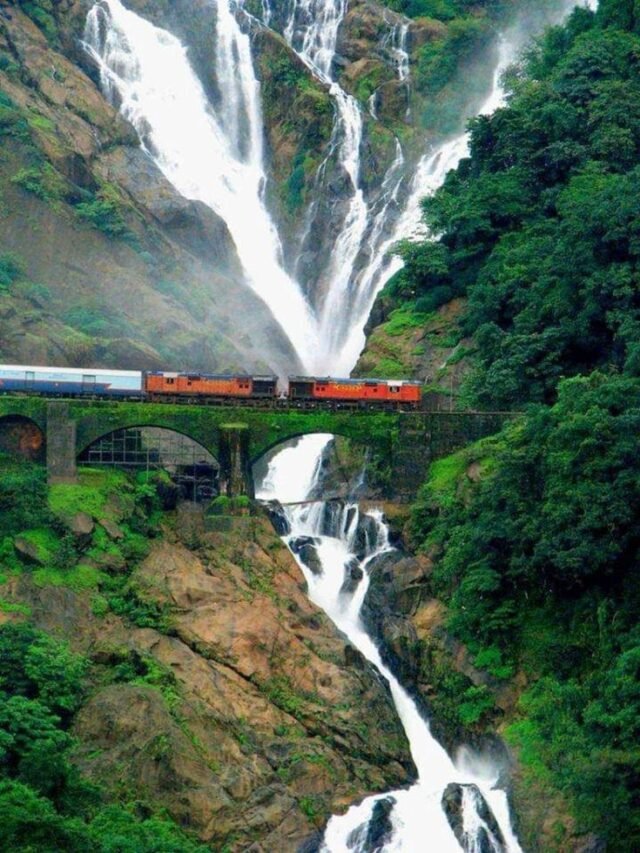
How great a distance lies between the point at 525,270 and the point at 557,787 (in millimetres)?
34276

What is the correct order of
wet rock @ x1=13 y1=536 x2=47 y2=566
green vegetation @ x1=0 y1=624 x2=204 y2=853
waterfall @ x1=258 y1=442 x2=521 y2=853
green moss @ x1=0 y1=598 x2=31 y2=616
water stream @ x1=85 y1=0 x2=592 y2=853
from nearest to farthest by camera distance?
green vegetation @ x1=0 y1=624 x2=204 y2=853, waterfall @ x1=258 y1=442 x2=521 y2=853, green moss @ x1=0 y1=598 x2=31 y2=616, wet rock @ x1=13 y1=536 x2=47 y2=566, water stream @ x1=85 y1=0 x2=592 y2=853

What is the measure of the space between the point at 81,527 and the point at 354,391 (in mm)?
15775

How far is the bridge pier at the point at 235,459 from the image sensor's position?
93188 mm

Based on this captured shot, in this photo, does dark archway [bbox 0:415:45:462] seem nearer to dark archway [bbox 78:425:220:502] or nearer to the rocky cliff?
dark archway [bbox 78:425:220:502]

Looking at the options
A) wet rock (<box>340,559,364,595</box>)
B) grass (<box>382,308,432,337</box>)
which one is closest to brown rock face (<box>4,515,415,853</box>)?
wet rock (<box>340,559,364,595</box>)

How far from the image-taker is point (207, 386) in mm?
96250

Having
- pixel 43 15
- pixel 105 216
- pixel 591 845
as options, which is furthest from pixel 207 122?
pixel 591 845

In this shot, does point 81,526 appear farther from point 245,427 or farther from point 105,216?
point 105,216

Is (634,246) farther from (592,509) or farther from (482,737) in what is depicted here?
(482,737)

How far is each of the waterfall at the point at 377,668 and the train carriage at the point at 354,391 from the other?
4.97 metres

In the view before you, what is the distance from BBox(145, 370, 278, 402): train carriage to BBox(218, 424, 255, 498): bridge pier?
276cm

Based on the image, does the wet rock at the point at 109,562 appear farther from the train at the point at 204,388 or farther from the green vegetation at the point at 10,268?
the green vegetation at the point at 10,268

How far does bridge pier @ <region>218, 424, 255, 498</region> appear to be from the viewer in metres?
93.2

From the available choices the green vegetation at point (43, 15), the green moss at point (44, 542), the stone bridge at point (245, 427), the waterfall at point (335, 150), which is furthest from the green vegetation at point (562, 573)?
the green vegetation at point (43, 15)
